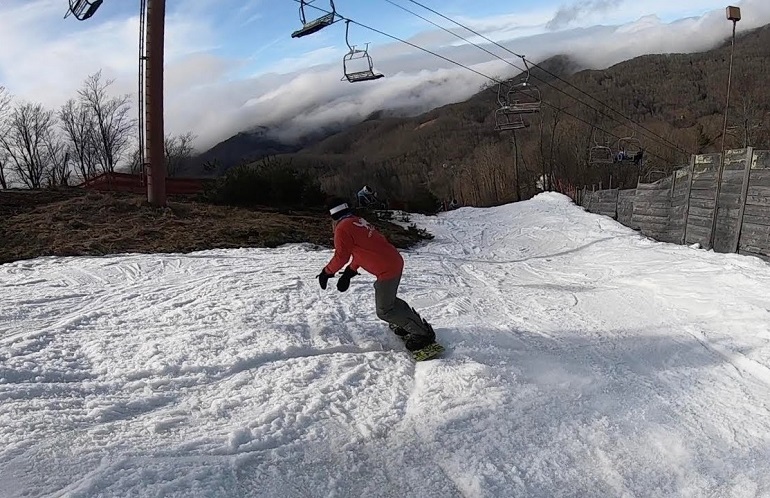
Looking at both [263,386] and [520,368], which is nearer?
[263,386]

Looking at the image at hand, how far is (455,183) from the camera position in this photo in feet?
293

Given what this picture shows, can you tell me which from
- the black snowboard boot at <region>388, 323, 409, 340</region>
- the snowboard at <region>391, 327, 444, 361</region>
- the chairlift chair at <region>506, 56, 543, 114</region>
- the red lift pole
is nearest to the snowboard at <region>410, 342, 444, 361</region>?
the snowboard at <region>391, 327, 444, 361</region>

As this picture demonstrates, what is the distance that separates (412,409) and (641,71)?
163 m

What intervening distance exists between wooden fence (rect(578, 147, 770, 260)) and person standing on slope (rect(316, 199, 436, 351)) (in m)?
7.84

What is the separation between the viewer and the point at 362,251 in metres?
5.66

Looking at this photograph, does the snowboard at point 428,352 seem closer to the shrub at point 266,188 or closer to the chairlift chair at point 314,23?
the chairlift chair at point 314,23

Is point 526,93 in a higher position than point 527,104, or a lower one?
higher

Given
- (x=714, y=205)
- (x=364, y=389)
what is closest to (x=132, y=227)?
(x=364, y=389)

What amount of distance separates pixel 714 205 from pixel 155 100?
1324 centimetres

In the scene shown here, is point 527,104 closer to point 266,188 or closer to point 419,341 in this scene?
point 266,188

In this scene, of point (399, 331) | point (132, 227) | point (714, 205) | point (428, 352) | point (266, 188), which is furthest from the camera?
point (266, 188)

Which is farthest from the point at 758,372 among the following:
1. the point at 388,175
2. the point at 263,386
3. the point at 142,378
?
the point at 388,175

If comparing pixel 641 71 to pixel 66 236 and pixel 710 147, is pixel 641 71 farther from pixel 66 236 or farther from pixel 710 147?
pixel 66 236

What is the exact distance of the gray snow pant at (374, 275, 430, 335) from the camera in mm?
5746
